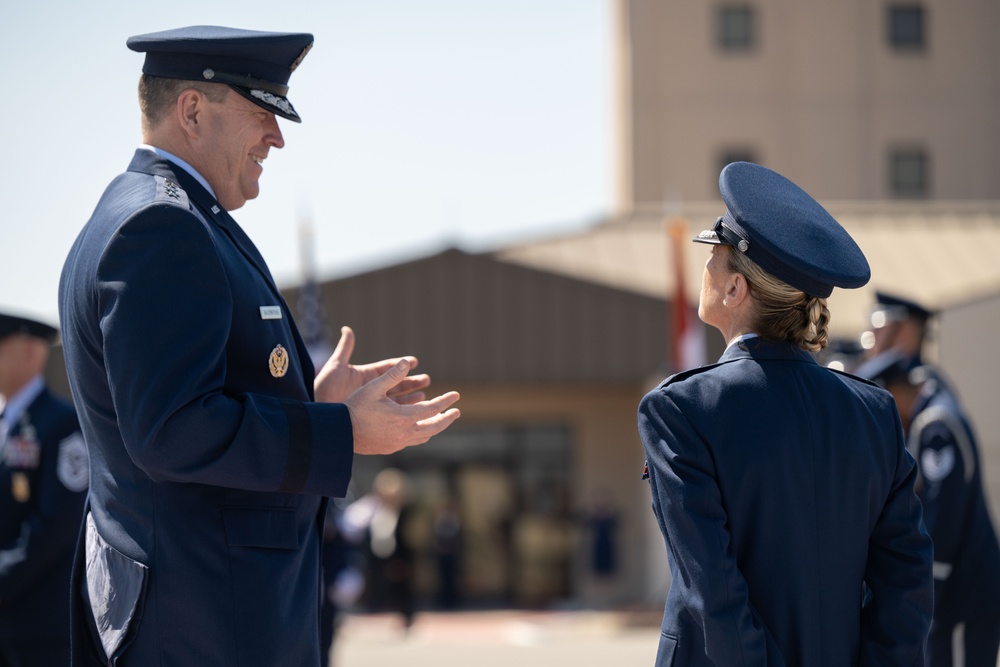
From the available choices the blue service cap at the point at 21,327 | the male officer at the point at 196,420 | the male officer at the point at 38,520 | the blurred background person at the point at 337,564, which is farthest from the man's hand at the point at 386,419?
the blurred background person at the point at 337,564

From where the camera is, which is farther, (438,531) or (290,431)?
(438,531)

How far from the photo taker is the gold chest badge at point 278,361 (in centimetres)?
272

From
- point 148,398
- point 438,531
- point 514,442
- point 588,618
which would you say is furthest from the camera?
point 514,442

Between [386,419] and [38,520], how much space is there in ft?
7.52

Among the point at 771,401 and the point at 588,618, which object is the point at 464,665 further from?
the point at 771,401

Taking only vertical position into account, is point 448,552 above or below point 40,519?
below

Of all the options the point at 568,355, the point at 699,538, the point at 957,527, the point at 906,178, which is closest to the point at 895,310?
the point at 957,527

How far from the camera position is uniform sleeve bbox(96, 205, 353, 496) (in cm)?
245

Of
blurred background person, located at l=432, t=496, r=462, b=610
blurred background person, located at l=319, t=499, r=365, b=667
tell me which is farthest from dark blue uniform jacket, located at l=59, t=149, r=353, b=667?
blurred background person, located at l=432, t=496, r=462, b=610

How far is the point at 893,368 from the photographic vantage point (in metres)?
5.73

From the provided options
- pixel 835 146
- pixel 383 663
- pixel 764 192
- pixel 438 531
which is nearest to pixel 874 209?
pixel 835 146

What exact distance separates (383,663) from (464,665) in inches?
42.7

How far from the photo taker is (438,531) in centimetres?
2136

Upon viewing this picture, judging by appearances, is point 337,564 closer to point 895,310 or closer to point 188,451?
point 895,310
